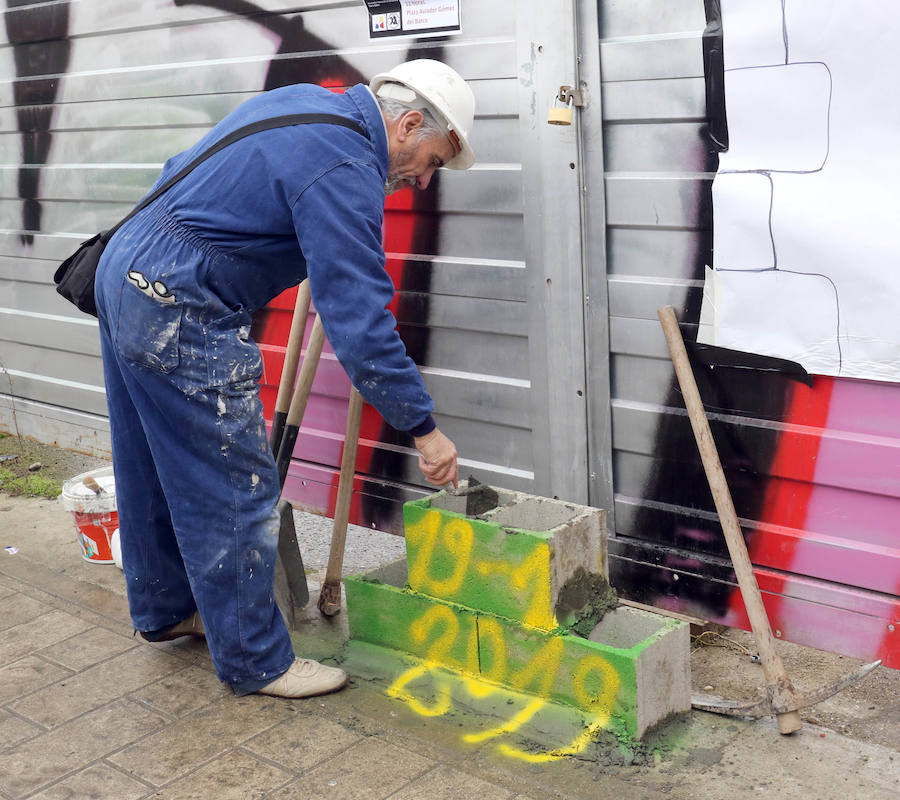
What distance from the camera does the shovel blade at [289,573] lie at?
13.1 ft

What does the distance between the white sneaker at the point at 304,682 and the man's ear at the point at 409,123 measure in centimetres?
172

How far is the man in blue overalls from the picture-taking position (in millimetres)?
3004

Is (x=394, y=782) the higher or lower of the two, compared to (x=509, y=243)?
lower

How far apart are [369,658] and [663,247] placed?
5.65 ft

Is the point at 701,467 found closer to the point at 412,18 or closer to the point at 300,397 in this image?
the point at 300,397

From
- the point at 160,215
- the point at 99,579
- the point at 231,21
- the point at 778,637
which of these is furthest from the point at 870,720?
the point at 231,21

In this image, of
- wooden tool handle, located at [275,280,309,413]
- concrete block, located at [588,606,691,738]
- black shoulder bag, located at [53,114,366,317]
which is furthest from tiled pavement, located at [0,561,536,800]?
black shoulder bag, located at [53,114,366,317]

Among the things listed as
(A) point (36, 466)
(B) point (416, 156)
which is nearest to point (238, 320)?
(B) point (416, 156)

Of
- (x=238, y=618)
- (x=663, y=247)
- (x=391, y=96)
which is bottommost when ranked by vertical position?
(x=238, y=618)

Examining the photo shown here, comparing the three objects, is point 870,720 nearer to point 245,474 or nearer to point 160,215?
point 245,474

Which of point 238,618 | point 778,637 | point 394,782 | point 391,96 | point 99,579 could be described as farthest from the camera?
point 99,579

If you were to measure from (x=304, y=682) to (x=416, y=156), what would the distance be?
5.63 feet

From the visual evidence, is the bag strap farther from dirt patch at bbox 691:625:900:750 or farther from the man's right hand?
dirt patch at bbox 691:625:900:750

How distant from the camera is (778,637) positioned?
3641 mm
